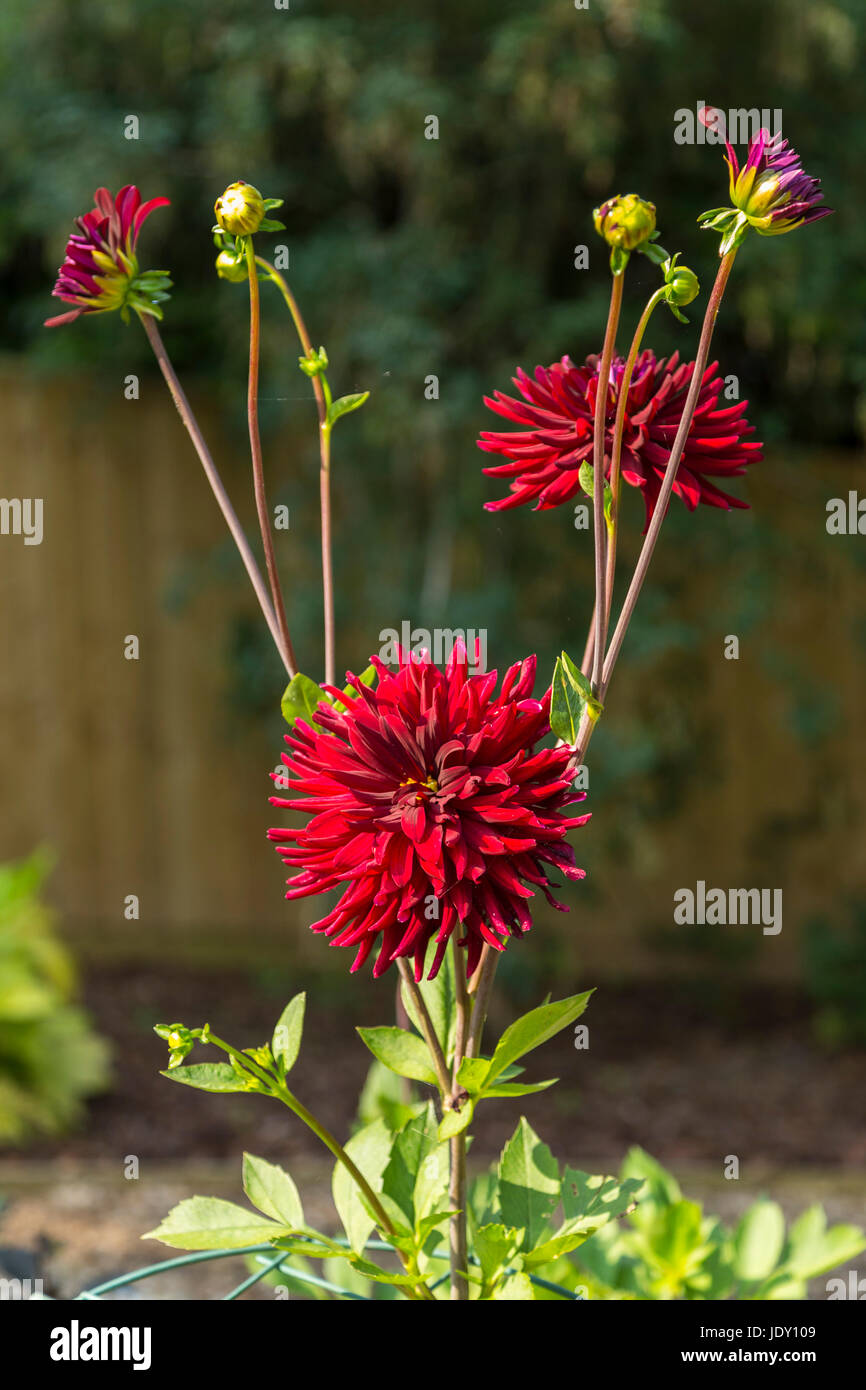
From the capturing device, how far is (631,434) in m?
0.81

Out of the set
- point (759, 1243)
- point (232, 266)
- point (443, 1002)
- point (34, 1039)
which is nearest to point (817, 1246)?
point (759, 1243)

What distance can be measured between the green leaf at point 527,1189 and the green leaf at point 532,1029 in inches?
6.1

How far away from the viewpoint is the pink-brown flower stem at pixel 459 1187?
0.81m

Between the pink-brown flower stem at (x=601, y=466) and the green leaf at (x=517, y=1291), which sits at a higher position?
the pink-brown flower stem at (x=601, y=466)

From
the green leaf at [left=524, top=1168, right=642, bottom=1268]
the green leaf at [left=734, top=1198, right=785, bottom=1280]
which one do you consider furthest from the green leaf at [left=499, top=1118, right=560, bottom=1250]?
the green leaf at [left=734, top=1198, right=785, bottom=1280]

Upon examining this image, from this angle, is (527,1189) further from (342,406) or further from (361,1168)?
(342,406)

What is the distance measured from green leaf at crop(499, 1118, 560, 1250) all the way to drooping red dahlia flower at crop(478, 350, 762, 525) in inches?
17.1

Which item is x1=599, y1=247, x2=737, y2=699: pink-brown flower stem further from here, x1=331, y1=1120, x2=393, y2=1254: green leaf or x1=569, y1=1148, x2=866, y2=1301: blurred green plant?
x1=569, y1=1148, x2=866, y2=1301: blurred green plant

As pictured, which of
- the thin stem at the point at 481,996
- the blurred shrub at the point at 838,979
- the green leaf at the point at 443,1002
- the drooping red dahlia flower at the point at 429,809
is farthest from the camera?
the blurred shrub at the point at 838,979

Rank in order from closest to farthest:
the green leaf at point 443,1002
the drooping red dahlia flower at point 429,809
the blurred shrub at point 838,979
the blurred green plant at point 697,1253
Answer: the drooping red dahlia flower at point 429,809
the green leaf at point 443,1002
the blurred green plant at point 697,1253
the blurred shrub at point 838,979

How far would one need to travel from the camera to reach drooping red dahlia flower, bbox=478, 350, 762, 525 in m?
0.81

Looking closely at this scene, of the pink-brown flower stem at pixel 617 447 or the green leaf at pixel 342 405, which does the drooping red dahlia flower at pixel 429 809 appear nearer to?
the pink-brown flower stem at pixel 617 447

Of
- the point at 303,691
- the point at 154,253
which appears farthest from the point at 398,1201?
the point at 154,253

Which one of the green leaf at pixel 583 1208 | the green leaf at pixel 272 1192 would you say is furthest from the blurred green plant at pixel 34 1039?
the green leaf at pixel 583 1208
